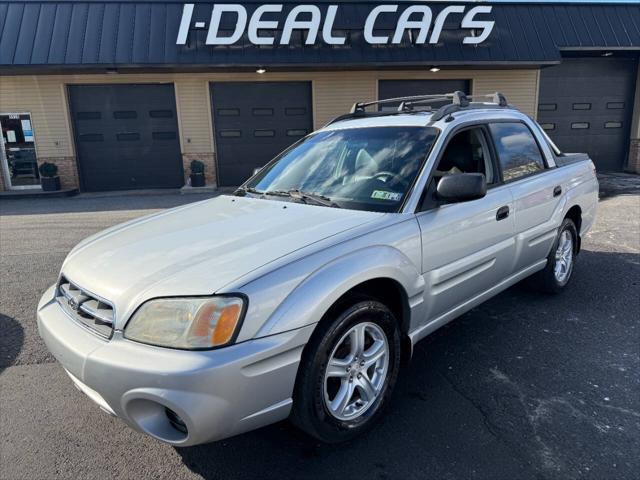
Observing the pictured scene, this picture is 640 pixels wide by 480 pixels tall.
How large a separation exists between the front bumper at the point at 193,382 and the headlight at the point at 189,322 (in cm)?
4

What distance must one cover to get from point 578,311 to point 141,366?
3.82 m

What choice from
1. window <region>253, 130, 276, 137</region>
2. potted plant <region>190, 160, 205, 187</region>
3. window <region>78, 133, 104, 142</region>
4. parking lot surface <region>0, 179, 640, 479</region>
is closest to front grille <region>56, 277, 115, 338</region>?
parking lot surface <region>0, 179, 640, 479</region>

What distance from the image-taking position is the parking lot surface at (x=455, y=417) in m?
2.34

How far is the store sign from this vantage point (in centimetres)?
1231

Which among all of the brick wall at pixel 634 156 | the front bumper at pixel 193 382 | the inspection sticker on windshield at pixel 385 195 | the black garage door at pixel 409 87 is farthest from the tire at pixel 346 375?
the brick wall at pixel 634 156

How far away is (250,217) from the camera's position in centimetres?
286

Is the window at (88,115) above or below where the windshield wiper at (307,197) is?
above

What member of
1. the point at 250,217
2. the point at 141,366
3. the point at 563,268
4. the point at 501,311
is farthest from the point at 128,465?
the point at 563,268

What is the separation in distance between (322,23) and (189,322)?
1249 cm

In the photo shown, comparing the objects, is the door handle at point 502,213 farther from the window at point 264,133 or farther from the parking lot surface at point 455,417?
the window at point 264,133

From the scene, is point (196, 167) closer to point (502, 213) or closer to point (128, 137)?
point (128, 137)

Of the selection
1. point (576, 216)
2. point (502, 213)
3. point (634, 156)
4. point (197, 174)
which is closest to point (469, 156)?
point (502, 213)

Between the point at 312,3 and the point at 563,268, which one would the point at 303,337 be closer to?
the point at 563,268

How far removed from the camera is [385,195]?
2.88m
